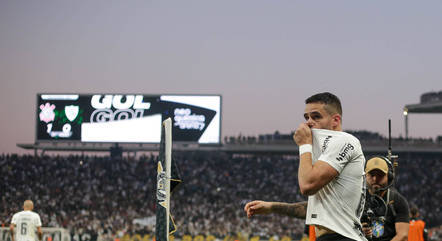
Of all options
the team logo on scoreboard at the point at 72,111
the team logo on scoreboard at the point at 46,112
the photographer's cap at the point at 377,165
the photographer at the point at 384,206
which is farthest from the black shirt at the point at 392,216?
the team logo on scoreboard at the point at 46,112

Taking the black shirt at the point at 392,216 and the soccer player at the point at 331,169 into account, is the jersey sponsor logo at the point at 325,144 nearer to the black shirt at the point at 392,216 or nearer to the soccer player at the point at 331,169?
the soccer player at the point at 331,169

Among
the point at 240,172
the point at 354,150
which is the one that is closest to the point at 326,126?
the point at 354,150

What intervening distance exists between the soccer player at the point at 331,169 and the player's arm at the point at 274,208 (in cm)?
23

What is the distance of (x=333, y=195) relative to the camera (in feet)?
12.1

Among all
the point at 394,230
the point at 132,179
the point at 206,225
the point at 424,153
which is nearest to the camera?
the point at 394,230

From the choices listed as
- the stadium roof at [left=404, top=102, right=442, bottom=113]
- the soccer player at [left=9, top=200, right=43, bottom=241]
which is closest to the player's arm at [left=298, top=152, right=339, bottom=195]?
the soccer player at [left=9, top=200, right=43, bottom=241]

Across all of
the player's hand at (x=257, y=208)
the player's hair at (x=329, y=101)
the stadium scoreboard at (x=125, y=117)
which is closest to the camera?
the player's hair at (x=329, y=101)

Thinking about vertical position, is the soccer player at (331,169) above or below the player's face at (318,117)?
below

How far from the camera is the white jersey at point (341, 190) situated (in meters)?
3.67

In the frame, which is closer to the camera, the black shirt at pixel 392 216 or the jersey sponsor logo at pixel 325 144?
the jersey sponsor logo at pixel 325 144

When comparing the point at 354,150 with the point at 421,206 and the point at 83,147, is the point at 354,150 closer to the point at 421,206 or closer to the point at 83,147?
the point at 421,206

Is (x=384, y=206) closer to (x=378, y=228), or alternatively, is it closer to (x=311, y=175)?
(x=378, y=228)

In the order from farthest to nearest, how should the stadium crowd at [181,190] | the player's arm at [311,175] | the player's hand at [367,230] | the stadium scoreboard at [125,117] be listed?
the stadium scoreboard at [125,117]
the stadium crowd at [181,190]
the player's hand at [367,230]
the player's arm at [311,175]

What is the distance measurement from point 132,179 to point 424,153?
22.5 meters
